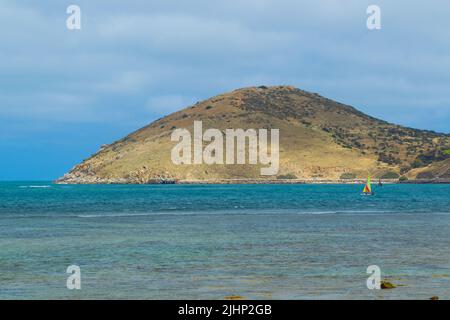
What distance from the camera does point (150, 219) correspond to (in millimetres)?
82750

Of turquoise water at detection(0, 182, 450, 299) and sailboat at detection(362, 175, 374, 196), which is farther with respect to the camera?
sailboat at detection(362, 175, 374, 196)

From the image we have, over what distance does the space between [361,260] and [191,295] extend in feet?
46.8

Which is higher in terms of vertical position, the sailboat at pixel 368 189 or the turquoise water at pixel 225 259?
the sailboat at pixel 368 189

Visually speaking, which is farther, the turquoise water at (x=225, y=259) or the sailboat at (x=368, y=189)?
the sailboat at (x=368, y=189)

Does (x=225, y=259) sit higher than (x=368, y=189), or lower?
lower

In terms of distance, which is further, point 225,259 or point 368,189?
point 368,189

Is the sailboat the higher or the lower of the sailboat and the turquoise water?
the higher

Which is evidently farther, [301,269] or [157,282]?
[301,269]

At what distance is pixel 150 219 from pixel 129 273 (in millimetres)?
47128
